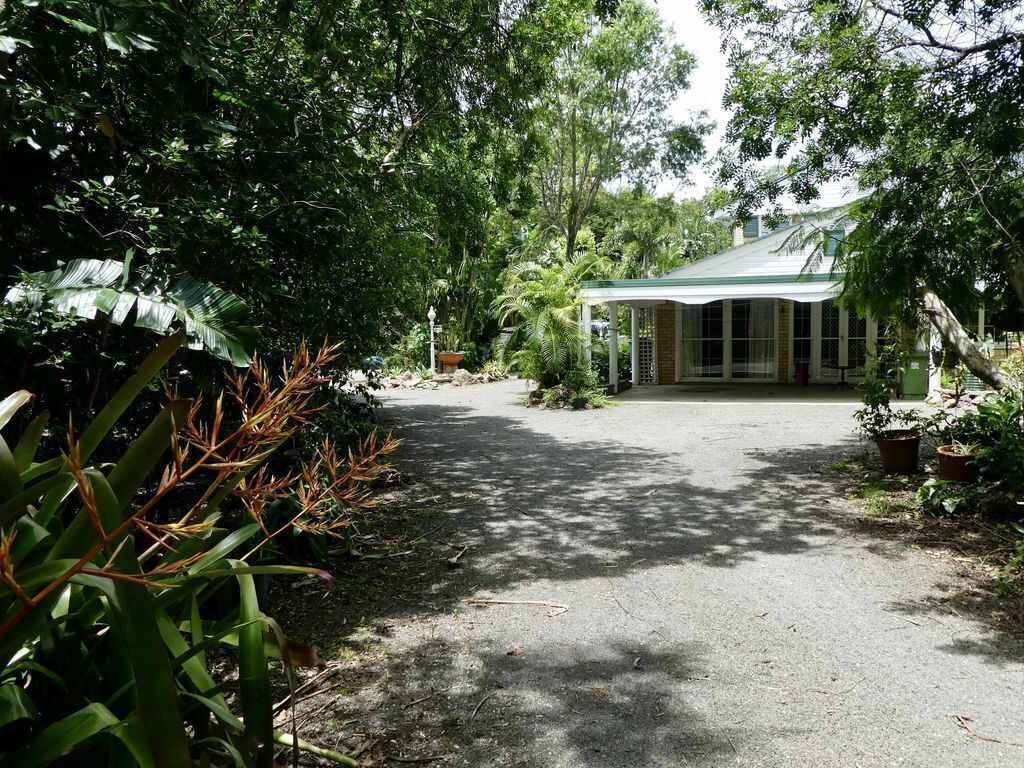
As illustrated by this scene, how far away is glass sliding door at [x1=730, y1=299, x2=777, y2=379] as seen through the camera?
62.8 feet

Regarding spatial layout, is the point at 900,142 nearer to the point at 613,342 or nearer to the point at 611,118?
the point at 613,342

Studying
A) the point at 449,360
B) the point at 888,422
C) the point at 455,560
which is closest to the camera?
the point at 455,560

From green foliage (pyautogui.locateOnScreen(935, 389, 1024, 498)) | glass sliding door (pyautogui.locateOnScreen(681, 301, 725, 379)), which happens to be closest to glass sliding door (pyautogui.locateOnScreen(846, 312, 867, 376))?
glass sliding door (pyautogui.locateOnScreen(681, 301, 725, 379))

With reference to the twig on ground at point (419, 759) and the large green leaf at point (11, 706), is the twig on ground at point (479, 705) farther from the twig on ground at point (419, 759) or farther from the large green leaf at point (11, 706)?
the large green leaf at point (11, 706)

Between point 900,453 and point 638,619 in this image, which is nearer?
point 638,619

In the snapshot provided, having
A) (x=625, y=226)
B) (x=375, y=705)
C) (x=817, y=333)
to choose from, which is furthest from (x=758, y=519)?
(x=625, y=226)

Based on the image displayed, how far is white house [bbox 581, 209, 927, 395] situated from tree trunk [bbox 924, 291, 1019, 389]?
8677mm

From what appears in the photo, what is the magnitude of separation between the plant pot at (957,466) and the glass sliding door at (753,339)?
13026 mm

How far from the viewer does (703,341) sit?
19781 mm

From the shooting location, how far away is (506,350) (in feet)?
68.1

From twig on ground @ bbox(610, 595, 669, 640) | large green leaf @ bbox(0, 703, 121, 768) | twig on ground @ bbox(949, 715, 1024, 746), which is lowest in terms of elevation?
twig on ground @ bbox(949, 715, 1024, 746)

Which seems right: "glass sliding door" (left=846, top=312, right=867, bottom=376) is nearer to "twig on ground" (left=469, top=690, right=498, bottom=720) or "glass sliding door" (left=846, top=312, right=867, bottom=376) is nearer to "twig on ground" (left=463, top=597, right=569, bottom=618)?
"twig on ground" (left=463, top=597, right=569, bottom=618)

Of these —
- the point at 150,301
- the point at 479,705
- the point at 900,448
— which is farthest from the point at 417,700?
the point at 900,448

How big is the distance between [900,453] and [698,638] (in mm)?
4782
